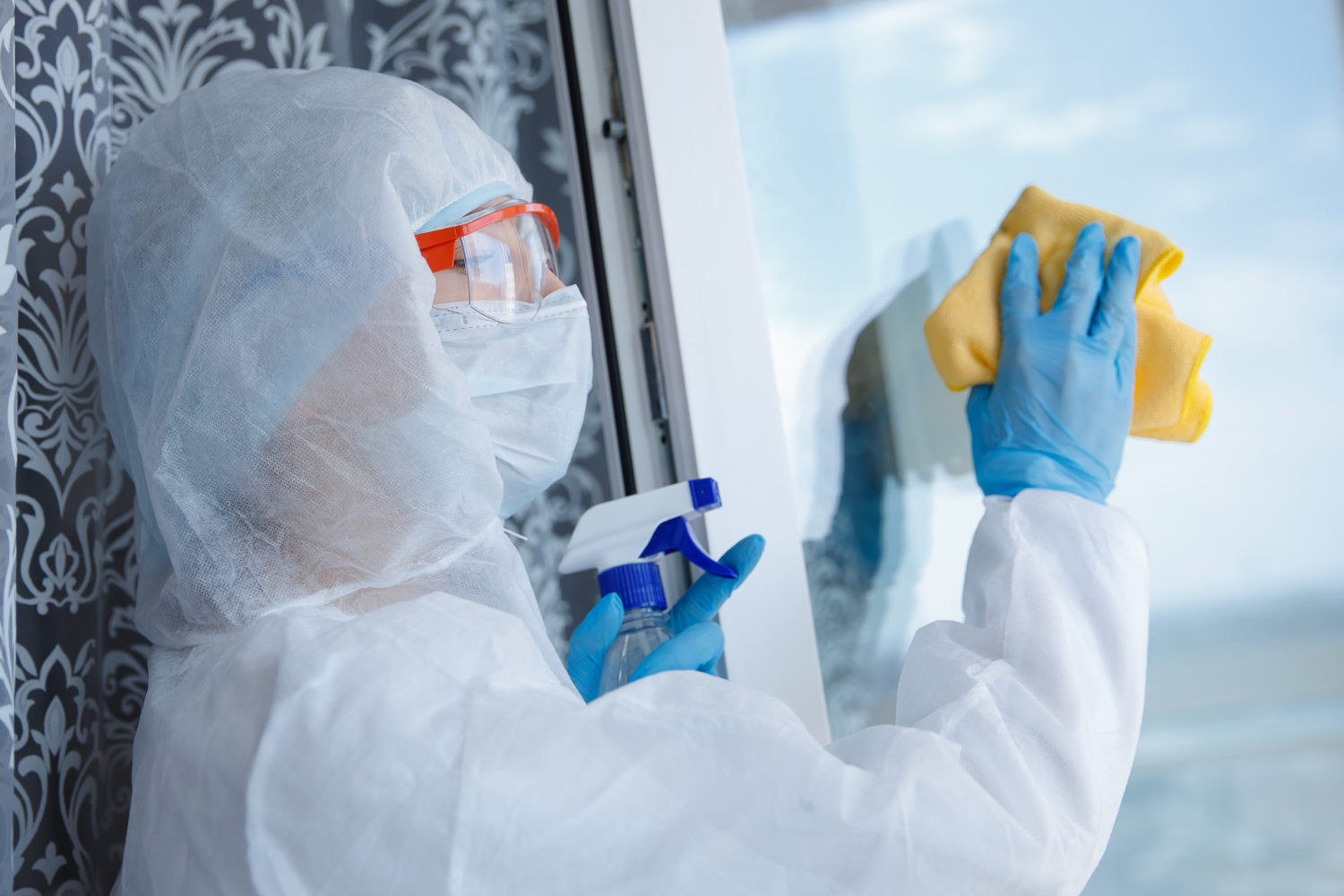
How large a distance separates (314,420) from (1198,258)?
0.91 m

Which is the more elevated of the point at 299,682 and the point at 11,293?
the point at 11,293

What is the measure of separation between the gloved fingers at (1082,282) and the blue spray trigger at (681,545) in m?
0.42

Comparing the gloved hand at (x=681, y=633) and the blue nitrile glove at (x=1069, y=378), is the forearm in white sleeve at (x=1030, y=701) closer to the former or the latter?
the blue nitrile glove at (x=1069, y=378)

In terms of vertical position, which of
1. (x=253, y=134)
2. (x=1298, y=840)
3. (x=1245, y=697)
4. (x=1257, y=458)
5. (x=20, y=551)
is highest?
(x=253, y=134)

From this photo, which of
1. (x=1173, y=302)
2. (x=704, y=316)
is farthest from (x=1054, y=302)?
(x=704, y=316)

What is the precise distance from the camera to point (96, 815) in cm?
87

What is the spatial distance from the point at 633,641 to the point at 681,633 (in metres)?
0.07

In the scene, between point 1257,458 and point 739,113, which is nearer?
point 1257,458

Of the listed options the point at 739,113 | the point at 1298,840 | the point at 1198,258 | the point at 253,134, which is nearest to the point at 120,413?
the point at 253,134

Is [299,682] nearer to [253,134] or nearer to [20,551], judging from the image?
[20,551]

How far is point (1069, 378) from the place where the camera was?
0.99 meters

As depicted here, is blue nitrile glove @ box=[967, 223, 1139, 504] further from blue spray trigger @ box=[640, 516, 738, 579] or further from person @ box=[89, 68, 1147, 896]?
blue spray trigger @ box=[640, 516, 738, 579]

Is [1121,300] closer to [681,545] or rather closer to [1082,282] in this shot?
[1082,282]

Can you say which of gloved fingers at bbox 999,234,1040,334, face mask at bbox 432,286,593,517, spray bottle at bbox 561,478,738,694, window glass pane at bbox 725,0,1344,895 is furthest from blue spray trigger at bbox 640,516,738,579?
gloved fingers at bbox 999,234,1040,334
